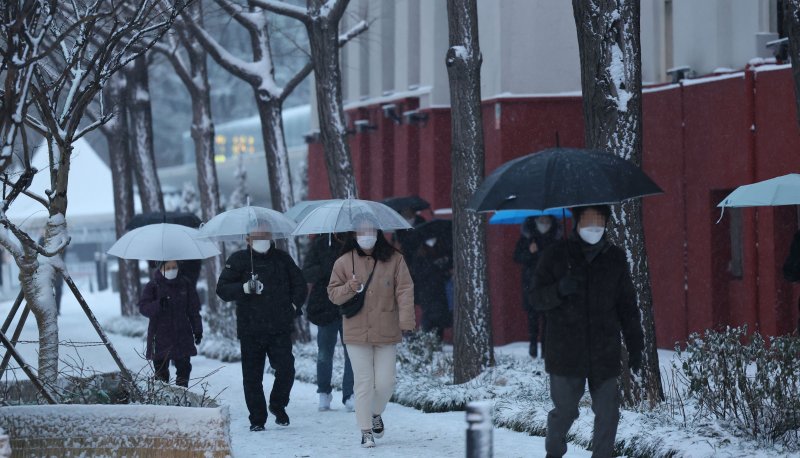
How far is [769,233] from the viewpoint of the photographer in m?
17.2

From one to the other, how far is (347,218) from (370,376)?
146 centimetres

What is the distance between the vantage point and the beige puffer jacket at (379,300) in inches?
430

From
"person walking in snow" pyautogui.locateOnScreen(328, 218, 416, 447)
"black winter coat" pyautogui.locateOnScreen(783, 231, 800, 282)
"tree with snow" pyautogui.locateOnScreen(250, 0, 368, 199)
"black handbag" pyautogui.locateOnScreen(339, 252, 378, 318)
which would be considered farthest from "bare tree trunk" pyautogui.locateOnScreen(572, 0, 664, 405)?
"tree with snow" pyautogui.locateOnScreen(250, 0, 368, 199)

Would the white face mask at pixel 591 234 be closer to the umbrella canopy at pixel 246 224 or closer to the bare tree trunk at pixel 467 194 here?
the umbrella canopy at pixel 246 224

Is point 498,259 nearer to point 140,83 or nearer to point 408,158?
point 408,158

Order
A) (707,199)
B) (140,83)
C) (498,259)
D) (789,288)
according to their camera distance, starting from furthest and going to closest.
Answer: (140,83), (498,259), (707,199), (789,288)

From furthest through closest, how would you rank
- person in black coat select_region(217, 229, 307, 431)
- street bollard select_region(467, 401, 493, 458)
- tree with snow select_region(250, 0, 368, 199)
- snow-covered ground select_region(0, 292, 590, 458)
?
tree with snow select_region(250, 0, 368, 199)
person in black coat select_region(217, 229, 307, 431)
snow-covered ground select_region(0, 292, 590, 458)
street bollard select_region(467, 401, 493, 458)

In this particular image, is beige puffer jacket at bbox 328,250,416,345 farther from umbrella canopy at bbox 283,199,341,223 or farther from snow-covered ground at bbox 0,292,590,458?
umbrella canopy at bbox 283,199,341,223

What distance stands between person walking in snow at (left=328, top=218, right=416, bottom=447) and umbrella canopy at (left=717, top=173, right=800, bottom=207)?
393 cm

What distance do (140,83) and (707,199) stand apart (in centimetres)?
1344

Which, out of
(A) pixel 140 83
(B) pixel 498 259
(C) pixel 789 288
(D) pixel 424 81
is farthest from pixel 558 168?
(A) pixel 140 83

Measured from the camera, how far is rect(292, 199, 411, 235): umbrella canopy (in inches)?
454

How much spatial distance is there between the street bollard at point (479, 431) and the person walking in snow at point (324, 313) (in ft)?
23.5

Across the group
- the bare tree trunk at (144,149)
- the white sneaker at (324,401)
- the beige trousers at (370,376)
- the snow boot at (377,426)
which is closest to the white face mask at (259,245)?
the beige trousers at (370,376)
